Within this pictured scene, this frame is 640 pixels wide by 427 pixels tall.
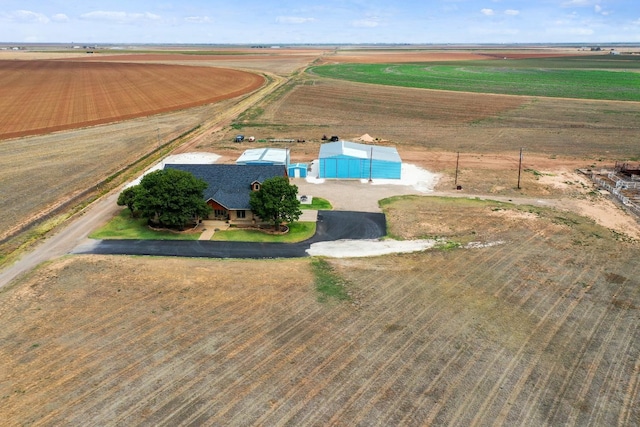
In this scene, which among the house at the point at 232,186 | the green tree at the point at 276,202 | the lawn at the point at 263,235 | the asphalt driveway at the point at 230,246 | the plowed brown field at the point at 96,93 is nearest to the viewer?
the asphalt driveway at the point at 230,246

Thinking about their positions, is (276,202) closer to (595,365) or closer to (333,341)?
(333,341)

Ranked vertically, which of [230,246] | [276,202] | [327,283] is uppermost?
[276,202]

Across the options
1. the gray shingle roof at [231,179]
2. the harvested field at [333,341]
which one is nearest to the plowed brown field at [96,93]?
the gray shingle roof at [231,179]

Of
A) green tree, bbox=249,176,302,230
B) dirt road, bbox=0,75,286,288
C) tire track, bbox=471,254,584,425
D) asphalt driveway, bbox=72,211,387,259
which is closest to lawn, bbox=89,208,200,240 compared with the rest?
asphalt driveway, bbox=72,211,387,259

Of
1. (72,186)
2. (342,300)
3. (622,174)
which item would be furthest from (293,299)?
(622,174)

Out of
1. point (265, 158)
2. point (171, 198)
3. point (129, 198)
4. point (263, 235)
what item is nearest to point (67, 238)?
point (129, 198)

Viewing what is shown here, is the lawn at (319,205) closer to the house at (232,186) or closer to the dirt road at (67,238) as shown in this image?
the house at (232,186)

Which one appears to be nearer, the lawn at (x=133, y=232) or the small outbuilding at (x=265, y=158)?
the lawn at (x=133, y=232)

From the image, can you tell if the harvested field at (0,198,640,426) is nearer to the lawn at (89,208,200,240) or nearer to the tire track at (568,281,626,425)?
the tire track at (568,281,626,425)
